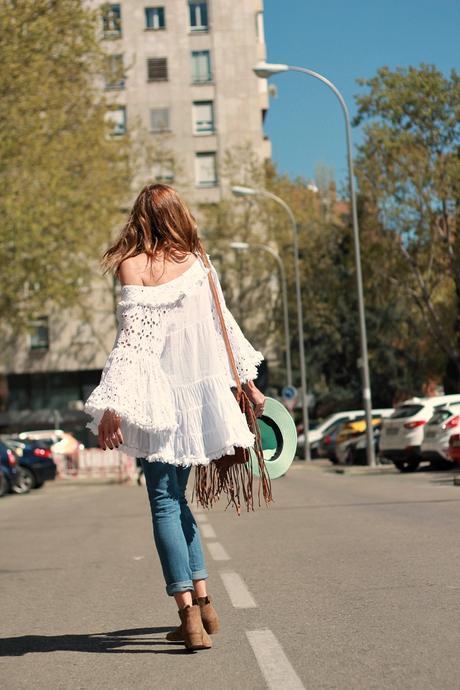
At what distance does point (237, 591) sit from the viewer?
7832 millimetres

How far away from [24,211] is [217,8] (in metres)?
39.1

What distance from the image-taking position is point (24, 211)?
34781 mm

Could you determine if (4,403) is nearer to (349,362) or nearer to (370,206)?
(349,362)

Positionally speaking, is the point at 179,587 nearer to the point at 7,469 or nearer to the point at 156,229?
the point at 156,229

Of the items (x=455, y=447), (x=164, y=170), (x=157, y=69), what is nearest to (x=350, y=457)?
(x=455, y=447)

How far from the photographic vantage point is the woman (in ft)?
19.4

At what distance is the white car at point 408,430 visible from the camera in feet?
91.3

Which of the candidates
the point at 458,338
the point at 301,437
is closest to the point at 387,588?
the point at 301,437

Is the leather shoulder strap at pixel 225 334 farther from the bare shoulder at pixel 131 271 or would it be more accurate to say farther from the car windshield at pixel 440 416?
the car windshield at pixel 440 416

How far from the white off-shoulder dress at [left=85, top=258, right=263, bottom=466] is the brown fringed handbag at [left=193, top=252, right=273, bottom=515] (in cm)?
5

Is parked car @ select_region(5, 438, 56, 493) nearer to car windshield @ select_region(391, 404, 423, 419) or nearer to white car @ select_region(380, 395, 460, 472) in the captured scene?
white car @ select_region(380, 395, 460, 472)

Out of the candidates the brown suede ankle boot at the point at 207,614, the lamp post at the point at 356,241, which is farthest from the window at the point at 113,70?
the brown suede ankle boot at the point at 207,614

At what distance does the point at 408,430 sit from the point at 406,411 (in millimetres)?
950

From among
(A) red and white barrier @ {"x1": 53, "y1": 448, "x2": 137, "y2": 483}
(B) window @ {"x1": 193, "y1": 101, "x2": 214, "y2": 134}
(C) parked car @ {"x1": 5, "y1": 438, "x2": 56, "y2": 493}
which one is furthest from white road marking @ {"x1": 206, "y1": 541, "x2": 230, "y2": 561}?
(B) window @ {"x1": 193, "y1": 101, "x2": 214, "y2": 134}
